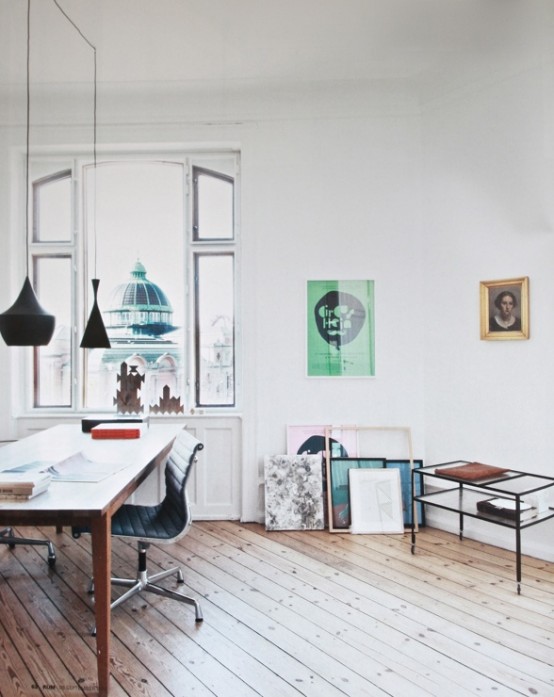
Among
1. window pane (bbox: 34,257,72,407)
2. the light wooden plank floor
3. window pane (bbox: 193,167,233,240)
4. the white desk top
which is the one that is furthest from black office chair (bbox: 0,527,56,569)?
window pane (bbox: 193,167,233,240)

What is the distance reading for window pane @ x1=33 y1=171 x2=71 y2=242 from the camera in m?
4.80

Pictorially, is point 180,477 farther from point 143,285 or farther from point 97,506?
point 143,285

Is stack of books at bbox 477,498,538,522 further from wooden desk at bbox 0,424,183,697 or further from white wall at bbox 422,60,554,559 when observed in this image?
wooden desk at bbox 0,424,183,697

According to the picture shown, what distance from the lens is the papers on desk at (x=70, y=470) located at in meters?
2.62

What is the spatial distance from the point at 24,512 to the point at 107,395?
2.59 metres

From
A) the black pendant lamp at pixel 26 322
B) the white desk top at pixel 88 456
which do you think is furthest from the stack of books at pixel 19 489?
the black pendant lamp at pixel 26 322

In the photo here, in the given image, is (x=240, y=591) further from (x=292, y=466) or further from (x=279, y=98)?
(x=279, y=98)

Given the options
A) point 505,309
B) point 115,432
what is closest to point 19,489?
point 115,432

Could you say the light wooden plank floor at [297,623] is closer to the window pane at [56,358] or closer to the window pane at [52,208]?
the window pane at [56,358]

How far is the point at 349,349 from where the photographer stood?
4.45 metres

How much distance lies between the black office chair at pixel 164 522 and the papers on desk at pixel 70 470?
321mm

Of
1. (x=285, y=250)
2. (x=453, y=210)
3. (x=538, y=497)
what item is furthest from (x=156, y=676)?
(x=453, y=210)

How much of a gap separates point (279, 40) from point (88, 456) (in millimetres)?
3078

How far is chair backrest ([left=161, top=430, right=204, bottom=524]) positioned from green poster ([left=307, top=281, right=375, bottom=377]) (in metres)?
1.57
